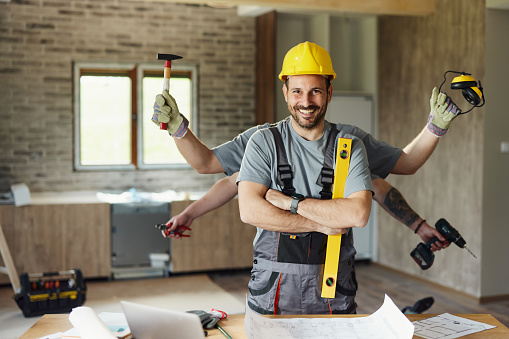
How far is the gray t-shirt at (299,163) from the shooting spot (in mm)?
Answer: 2316

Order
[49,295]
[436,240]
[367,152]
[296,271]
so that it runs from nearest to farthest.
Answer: [296,271] < [367,152] < [436,240] < [49,295]

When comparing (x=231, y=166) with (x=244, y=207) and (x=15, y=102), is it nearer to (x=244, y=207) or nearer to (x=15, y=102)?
(x=244, y=207)

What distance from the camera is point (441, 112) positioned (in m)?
2.82

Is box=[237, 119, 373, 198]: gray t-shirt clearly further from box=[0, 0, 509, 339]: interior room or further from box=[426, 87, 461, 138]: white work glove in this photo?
box=[0, 0, 509, 339]: interior room

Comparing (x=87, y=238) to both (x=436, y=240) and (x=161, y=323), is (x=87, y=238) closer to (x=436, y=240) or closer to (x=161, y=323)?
(x=436, y=240)

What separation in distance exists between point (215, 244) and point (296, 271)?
431 cm

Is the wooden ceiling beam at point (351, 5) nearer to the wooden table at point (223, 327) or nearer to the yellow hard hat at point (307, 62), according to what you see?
the yellow hard hat at point (307, 62)

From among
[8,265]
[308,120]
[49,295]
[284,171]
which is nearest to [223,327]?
[284,171]

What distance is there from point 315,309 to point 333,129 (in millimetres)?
723

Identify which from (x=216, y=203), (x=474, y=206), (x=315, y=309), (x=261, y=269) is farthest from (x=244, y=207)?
(x=474, y=206)

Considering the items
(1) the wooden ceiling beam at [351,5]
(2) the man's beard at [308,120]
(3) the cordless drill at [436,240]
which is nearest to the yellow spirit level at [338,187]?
(2) the man's beard at [308,120]

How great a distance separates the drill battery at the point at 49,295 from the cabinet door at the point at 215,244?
142 centimetres

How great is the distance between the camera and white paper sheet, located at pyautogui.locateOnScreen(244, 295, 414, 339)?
1784mm

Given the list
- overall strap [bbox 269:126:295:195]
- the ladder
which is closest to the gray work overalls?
overall strap [bbox 269:126:295:195]
